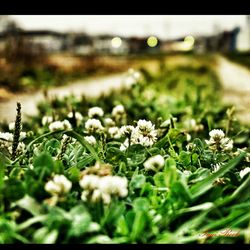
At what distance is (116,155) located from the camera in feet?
7.73

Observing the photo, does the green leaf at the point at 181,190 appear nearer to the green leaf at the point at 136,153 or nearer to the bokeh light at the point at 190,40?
the green leaf at the point at 136,153

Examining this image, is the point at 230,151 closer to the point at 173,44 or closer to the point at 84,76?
the point at 84,76

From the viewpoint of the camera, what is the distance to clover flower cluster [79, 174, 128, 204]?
1.63 meters

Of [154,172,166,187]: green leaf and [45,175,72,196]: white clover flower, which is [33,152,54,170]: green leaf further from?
[154,172,166,187]: green leaf

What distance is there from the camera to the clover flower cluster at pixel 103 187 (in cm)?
163

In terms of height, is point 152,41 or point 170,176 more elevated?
point 152,41

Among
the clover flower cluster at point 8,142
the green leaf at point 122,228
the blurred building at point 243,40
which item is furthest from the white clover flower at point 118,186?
the blurred building at point 243,40

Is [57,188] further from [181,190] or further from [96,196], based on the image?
[181,190]

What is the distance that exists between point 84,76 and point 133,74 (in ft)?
58.1

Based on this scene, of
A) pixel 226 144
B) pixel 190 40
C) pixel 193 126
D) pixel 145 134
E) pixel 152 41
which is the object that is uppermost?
pixel 152 41

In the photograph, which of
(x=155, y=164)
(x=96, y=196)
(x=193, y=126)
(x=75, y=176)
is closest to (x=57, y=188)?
(x=96, y=196)

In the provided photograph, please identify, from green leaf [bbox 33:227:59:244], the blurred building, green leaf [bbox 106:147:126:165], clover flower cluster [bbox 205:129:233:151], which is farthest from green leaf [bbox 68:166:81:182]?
the blurred building

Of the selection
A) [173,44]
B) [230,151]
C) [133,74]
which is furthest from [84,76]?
[173,44]

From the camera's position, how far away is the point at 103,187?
162 centimetres
